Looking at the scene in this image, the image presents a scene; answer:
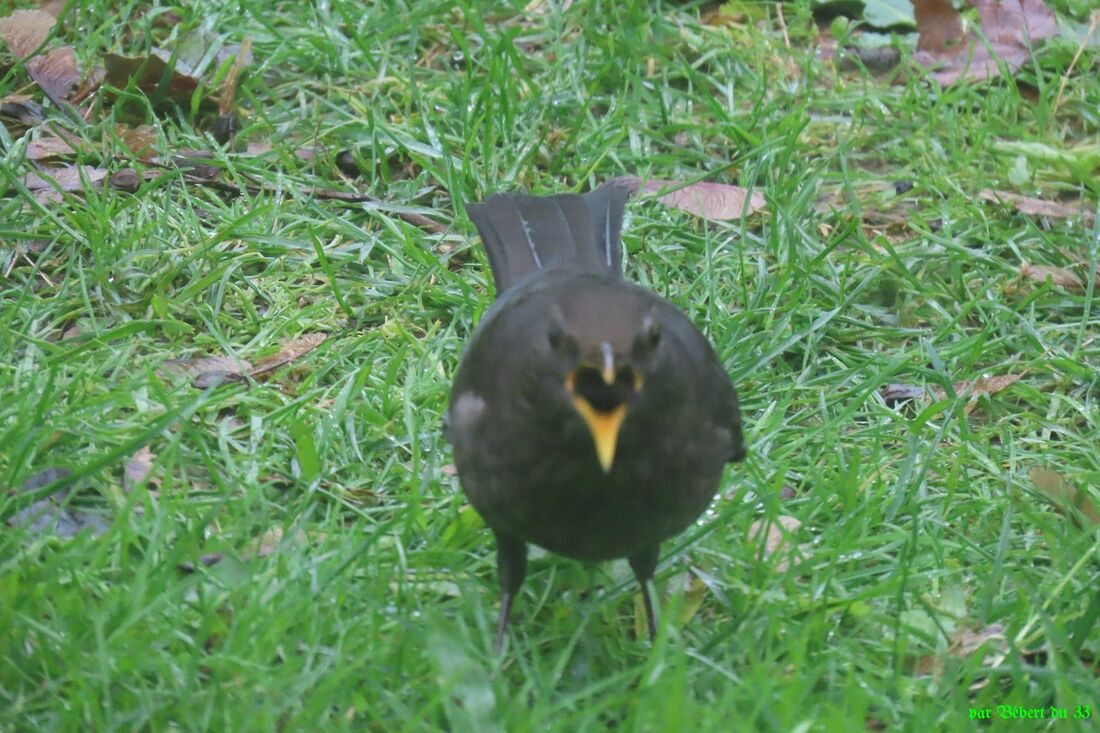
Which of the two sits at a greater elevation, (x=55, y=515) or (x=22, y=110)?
(x=22, y=110)

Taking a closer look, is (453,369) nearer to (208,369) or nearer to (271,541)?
(208,369)

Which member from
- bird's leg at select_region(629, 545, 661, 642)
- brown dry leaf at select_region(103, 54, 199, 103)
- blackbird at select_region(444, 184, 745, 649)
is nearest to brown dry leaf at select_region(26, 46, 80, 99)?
brown dry leaf at select_region(103, 54, 199, 103)

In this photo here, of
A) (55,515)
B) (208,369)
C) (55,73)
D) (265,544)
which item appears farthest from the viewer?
(55,73)

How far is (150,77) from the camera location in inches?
191

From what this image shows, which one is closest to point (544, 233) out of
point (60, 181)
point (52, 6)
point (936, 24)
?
point (60, 181)

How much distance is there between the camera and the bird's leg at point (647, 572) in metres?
3.06

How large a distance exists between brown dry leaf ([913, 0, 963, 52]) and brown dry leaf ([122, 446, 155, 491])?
12.0 feet

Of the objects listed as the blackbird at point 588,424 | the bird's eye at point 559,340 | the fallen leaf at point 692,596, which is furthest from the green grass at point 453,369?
the bird's eye at point 559,340

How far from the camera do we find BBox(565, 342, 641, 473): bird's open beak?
246 cm

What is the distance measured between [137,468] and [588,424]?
4.62ft

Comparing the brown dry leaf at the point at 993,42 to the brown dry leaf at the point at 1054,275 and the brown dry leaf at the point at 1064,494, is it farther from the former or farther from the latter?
the brown dry leaf at the point at 1064,494

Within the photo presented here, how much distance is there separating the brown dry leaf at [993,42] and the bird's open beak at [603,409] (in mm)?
3396

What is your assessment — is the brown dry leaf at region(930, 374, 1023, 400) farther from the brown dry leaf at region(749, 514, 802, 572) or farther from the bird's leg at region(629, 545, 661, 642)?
the bird's leg at region(629, 545, 661, 642)


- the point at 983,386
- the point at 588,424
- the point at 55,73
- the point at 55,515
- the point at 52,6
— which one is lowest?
the point at 983,386
